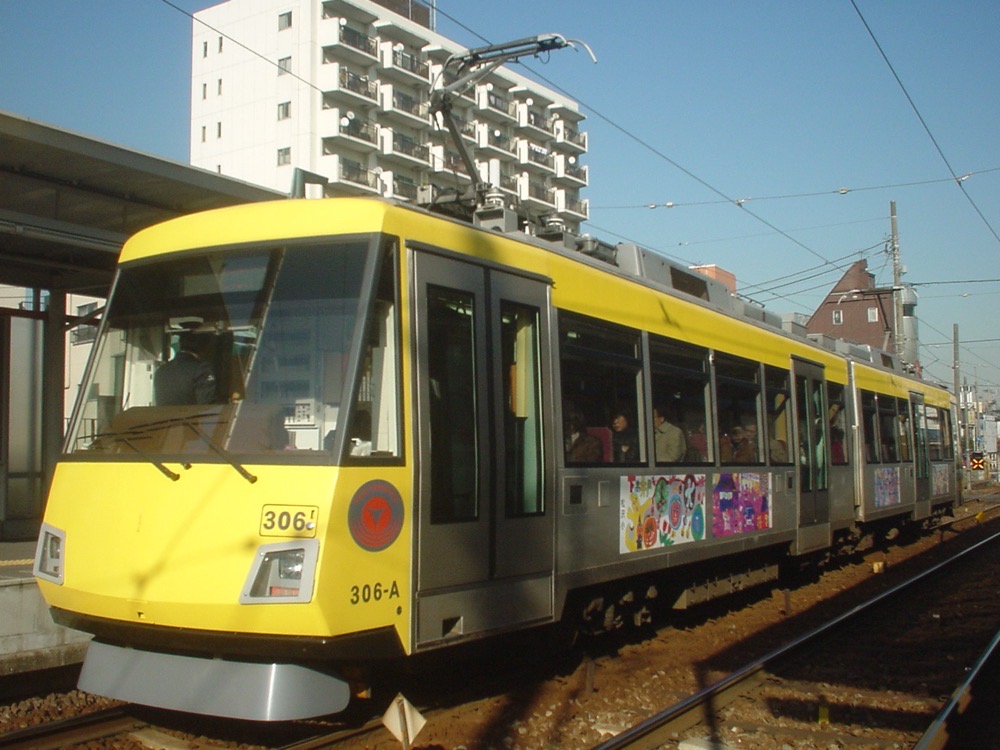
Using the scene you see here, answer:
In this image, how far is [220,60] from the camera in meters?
56.7

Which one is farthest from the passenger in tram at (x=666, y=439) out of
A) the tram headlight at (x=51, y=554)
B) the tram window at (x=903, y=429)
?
the tram window at (x=903, y=429)

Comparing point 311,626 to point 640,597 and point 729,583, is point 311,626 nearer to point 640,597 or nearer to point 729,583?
point 640,597

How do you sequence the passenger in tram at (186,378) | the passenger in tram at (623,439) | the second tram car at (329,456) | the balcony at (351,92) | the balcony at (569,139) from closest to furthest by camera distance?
the second tram car at (329,456) < the passenger in tram at (186,378) < the passenger in tram at (623,439) < the balcony at (351,92) < the balcony at (569,139)

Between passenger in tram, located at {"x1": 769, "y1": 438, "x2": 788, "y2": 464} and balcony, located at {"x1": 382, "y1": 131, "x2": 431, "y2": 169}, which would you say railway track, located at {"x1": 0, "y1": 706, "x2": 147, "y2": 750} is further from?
balcony, located at {"x1": 382, "y1": 131, "x2": 431, "y2": 169}

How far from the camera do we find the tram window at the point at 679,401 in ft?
26.8

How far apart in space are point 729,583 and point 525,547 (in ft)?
14.9

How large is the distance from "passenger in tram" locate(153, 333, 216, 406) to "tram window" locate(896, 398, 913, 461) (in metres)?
13.2

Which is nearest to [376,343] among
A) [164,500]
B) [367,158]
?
[164,500]

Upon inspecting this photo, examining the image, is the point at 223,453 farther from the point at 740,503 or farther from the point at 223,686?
the point at 740,503

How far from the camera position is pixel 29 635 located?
7.14 m

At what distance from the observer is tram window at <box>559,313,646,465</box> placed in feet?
22.8

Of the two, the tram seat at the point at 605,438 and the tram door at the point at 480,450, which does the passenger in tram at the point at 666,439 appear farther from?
the tram door at the point at 480,450

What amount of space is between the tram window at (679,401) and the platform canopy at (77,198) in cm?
457

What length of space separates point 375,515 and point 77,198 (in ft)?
22.6
